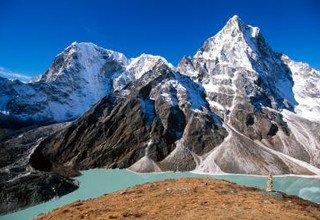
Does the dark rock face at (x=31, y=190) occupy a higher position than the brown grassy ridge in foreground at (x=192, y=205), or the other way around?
the brown grassy ridge in foreground at (x=192, y=205)

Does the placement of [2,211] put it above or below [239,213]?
below

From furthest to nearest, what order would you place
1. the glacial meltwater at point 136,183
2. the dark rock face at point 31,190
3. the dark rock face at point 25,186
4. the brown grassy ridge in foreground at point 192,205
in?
the glacial meltwater at point 136,183
the dark rock face at point 25,186
the dark rock face at point 31,190
the brown grassy ridge in foreground at point 192,205

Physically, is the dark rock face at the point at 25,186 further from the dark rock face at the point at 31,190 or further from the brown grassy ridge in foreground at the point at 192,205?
the brown grassy ridge in foreground at the point at 192,205

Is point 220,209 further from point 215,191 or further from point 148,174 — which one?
point 148,174

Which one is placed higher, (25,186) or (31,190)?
(25,186)

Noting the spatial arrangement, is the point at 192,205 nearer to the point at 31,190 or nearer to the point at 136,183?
the point at 31,190

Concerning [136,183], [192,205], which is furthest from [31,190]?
[192,205]

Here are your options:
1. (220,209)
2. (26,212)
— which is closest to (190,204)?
(220,209)

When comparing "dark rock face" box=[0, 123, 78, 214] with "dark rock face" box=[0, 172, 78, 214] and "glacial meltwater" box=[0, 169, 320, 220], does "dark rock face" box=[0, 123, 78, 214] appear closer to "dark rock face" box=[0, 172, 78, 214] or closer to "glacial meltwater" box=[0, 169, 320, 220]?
"dark rock face" box=[0, 172, 78, 214]

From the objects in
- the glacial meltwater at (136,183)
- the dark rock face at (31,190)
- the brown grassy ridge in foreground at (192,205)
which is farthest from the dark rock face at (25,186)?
the brown grassy ridge in foreground at (192,205)
